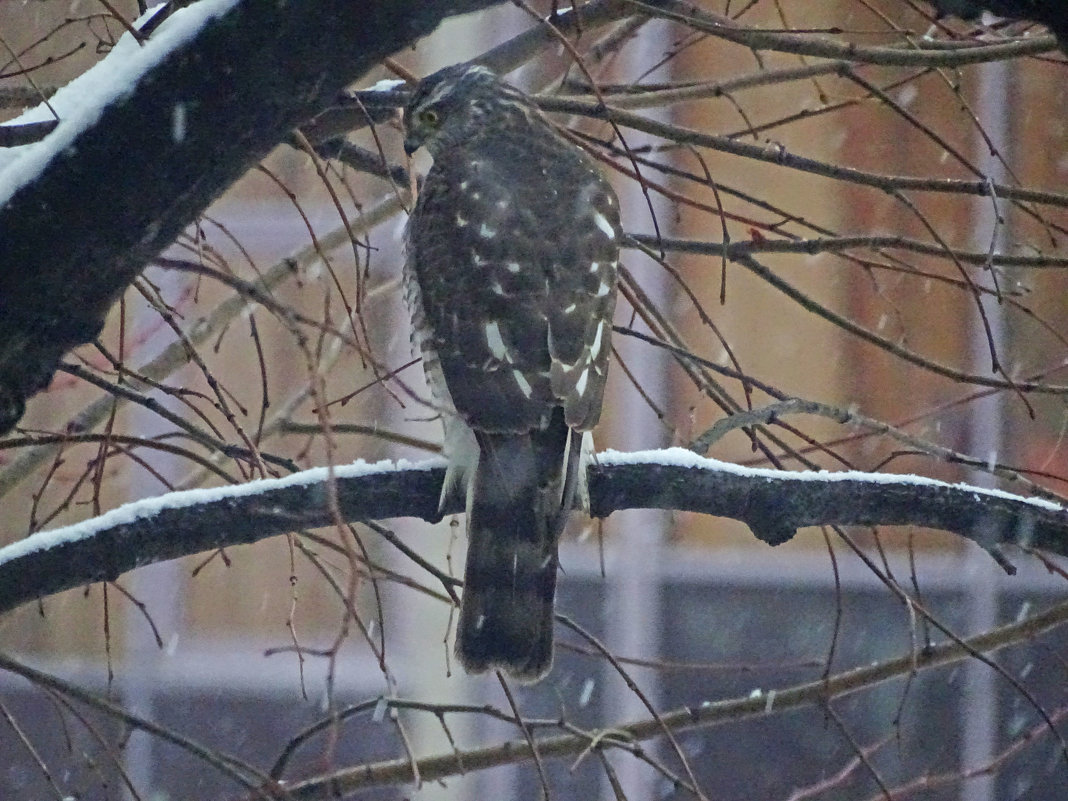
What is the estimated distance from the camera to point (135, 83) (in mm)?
1645

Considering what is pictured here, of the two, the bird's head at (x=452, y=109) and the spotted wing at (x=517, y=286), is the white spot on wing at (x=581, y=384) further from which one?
the bird's head at (x=452, y=109)

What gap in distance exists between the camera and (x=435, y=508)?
7.14ft

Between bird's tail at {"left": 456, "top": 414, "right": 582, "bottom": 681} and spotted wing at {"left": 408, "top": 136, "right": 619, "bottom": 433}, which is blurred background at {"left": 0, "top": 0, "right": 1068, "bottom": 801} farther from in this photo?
bird's tail at {"left": 456, "top": 414, "right": 582, "bottom": 681}

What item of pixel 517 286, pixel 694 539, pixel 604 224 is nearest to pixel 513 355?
pixel 517 286

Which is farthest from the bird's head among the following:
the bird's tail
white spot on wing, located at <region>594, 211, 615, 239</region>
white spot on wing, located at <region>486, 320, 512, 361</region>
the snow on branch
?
the snow on branch

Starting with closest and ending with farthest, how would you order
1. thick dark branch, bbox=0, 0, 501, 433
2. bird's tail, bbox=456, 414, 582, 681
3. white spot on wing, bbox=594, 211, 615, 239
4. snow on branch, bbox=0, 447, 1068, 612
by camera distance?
thick dark branch, bbox=0, 0, 501, 433, snow on branch, bbox=0, 447, 1068, 612, bird's tail, bbox=456, 414, 582, 681, white spot on wing, bbox=594, 211, 615, 239

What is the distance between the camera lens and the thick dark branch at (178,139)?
1612 mm

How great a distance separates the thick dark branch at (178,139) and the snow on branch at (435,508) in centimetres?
38

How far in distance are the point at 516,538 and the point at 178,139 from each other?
1017 millimetres

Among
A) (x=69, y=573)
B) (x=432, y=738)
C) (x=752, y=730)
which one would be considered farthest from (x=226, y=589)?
(x=69, y=573)

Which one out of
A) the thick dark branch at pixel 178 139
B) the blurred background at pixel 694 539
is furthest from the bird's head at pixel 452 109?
the blurred background at pixel 694 539

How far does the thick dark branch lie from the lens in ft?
5.29

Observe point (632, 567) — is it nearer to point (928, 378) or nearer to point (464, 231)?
point (928, 378)

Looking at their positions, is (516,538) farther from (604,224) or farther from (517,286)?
(604,224)
